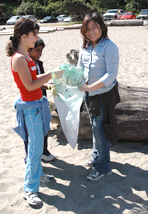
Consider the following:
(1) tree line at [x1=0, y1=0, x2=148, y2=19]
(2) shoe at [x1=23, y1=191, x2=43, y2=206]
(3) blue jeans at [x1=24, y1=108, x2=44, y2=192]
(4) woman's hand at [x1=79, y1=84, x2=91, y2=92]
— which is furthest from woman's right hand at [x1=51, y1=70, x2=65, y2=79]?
(1) tree line at [x1=0, y1=0, x2=148, y2=19]

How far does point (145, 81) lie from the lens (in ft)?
21.7

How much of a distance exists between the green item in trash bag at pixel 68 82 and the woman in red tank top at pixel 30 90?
162 mm

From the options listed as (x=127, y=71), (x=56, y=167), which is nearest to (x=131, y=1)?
(x=127, y=71)

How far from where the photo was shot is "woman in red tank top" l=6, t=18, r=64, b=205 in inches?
91.4

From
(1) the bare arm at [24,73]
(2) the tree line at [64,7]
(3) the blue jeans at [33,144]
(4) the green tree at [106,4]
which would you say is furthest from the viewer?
(4) the green tree at [106,4]

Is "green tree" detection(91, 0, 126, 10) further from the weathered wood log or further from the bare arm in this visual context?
the bare arm

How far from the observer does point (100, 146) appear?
2.86 metres

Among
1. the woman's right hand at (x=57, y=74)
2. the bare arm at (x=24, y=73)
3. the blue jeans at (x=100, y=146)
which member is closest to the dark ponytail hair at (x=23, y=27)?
the bare arm at (x=24, y=73)

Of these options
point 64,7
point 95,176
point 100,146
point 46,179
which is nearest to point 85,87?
point 100,146

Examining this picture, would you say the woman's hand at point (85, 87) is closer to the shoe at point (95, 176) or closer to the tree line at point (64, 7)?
the shoe at point (95, 176)

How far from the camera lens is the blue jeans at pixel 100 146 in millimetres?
2784

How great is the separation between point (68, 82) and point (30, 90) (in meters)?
0.49

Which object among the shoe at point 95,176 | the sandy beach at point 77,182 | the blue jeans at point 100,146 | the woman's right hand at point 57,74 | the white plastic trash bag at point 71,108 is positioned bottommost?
the sandy beach at point 77,182

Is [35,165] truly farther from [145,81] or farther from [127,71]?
[127,71]
